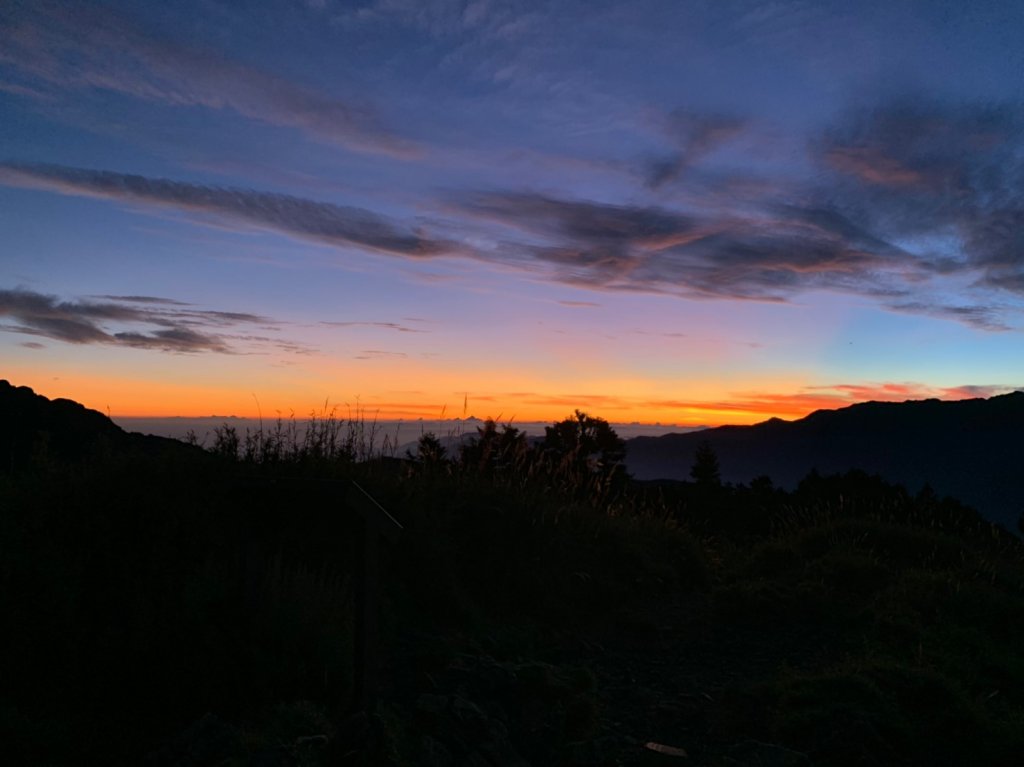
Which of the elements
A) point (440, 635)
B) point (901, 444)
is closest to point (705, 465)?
point (440, 635)

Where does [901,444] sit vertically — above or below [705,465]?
above

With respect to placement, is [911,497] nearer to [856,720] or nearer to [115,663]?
[856,720]

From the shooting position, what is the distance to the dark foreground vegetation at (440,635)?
5148mm

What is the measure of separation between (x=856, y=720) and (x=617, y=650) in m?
3.07

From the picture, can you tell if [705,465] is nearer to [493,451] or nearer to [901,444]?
[493,451]

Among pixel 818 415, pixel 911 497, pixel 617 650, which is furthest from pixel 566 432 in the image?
pixel 818 415

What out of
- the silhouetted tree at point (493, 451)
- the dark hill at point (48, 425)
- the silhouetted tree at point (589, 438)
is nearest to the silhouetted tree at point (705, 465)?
the silhouetted tree at point (589, 438)

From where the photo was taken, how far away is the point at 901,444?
86.9 meters

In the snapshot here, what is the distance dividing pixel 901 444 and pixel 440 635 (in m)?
90.7

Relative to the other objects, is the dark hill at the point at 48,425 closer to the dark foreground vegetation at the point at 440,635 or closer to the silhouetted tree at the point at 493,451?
the silhouetted tree at the point at 493,451

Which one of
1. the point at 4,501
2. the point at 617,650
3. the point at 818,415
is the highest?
the point at 818,415

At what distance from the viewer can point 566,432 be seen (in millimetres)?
A: 24953

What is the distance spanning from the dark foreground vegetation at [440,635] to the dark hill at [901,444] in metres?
43.8

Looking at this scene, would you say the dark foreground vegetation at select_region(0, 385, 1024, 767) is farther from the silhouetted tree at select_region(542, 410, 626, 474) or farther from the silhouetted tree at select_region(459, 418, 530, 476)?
the silhouetted tree at select_region(542, 410, 626, 474)
